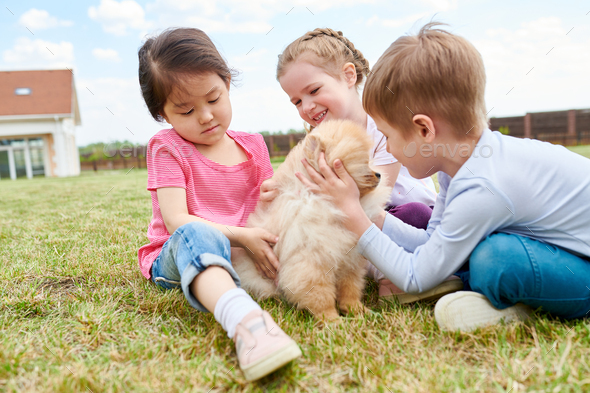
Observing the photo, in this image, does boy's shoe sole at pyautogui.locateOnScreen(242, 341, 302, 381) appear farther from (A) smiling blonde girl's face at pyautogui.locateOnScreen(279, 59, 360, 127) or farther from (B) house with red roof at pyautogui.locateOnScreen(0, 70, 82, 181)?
(B) house with red roof at pyautogui.locateOnScreen(0, 70, 82, 181)

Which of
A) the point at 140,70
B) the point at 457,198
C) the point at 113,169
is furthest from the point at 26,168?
the point at 457,198

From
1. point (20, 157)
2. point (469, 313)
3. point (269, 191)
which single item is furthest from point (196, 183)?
point (20, 157)

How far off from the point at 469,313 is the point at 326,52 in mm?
1775

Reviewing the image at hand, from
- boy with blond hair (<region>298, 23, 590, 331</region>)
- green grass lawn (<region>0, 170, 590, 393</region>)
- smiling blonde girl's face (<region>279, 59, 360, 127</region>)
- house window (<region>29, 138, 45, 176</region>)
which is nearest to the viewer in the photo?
green grass lawn (<region>0, 170, 590, 393</region>)

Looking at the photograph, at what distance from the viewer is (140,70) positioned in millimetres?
1976

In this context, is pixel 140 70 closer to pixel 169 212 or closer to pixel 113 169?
pixel 169 212

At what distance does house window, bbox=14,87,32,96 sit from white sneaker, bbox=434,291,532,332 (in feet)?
76.0

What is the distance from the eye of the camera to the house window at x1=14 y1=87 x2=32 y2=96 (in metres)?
19.5

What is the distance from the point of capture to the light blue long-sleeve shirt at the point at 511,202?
Answer: 4.65 ft

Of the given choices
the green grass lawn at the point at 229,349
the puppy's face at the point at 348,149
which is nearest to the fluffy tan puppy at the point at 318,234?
the puppy's face at the point at 348,149

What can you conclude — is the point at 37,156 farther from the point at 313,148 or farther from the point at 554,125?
the point at 554,125

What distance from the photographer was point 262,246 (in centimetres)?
174

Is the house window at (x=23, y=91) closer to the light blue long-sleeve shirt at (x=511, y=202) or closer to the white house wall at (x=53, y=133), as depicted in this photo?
the white house wall at (x=53, y=133)

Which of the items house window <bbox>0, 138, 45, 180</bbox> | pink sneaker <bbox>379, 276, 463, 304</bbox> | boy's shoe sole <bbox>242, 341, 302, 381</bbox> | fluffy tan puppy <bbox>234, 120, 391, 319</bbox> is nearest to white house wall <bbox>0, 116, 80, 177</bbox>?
house window <bbox>0, 138, 45, 180</bbox>
